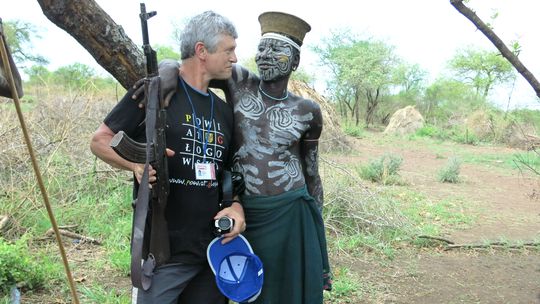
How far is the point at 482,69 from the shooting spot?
111 feet

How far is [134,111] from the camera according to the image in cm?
183

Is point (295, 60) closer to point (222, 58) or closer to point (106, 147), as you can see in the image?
point (222, 58)

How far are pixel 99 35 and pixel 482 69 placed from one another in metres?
35.3

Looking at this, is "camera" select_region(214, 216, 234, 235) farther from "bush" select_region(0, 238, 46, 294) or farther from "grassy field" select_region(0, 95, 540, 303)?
"bush" select_region(0, 238, 46, 294)

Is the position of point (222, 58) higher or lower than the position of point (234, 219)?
higher

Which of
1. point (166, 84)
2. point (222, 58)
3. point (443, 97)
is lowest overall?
point (166, 84)

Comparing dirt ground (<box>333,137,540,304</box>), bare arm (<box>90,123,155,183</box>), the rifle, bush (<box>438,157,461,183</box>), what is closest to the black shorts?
the rifle

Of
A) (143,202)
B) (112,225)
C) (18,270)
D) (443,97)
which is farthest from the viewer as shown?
(443,97)

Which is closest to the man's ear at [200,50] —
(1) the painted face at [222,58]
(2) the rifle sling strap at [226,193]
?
(1) the painted face at [222,58]

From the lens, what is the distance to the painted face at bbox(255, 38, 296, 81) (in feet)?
7.52

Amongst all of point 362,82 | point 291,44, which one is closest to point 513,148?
point 362,82

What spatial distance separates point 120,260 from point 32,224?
1.39 metres

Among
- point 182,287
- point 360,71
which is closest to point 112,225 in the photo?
point 182,287

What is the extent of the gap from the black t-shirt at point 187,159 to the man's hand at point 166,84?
3cm
